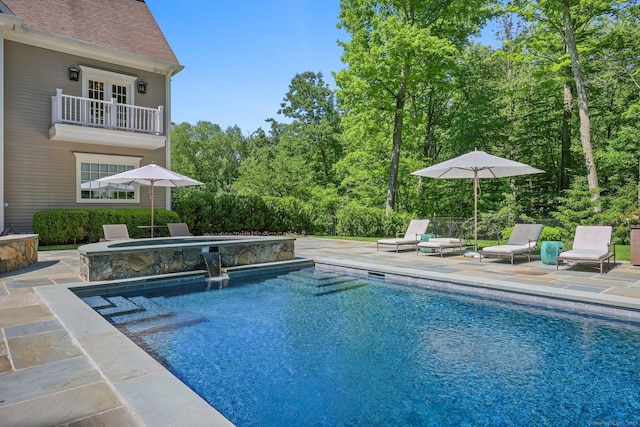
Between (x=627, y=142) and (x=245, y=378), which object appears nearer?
(x=245, y=378)

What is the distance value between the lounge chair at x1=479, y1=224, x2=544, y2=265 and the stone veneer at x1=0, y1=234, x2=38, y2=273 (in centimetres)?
945

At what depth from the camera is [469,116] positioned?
20031 mm

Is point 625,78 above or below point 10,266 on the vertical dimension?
above

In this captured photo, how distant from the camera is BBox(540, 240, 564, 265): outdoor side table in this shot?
27.1 ft

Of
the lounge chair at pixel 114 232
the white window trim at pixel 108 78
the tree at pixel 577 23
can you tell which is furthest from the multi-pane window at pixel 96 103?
the tree at pixel 577 23

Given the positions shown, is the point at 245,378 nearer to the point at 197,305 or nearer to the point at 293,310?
the point at 293,310

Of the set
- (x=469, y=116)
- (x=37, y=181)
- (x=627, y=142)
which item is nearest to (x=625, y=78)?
(x=627, y=142)

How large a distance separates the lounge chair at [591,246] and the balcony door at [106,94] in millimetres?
13472

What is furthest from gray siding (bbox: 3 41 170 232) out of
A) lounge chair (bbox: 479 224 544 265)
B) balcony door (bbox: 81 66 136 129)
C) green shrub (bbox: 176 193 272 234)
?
lounge chair (bbox: 479 224 544 265)

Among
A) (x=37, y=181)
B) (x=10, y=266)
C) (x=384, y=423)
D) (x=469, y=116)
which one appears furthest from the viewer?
(x=469, y=116)

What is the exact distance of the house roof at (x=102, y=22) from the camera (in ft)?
42.3

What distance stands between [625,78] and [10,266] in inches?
860

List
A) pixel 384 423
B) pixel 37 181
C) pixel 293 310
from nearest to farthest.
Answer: pixel 384 423 → pixel 293 310 → pixel 37 181

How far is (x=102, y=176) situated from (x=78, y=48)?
4.24m
